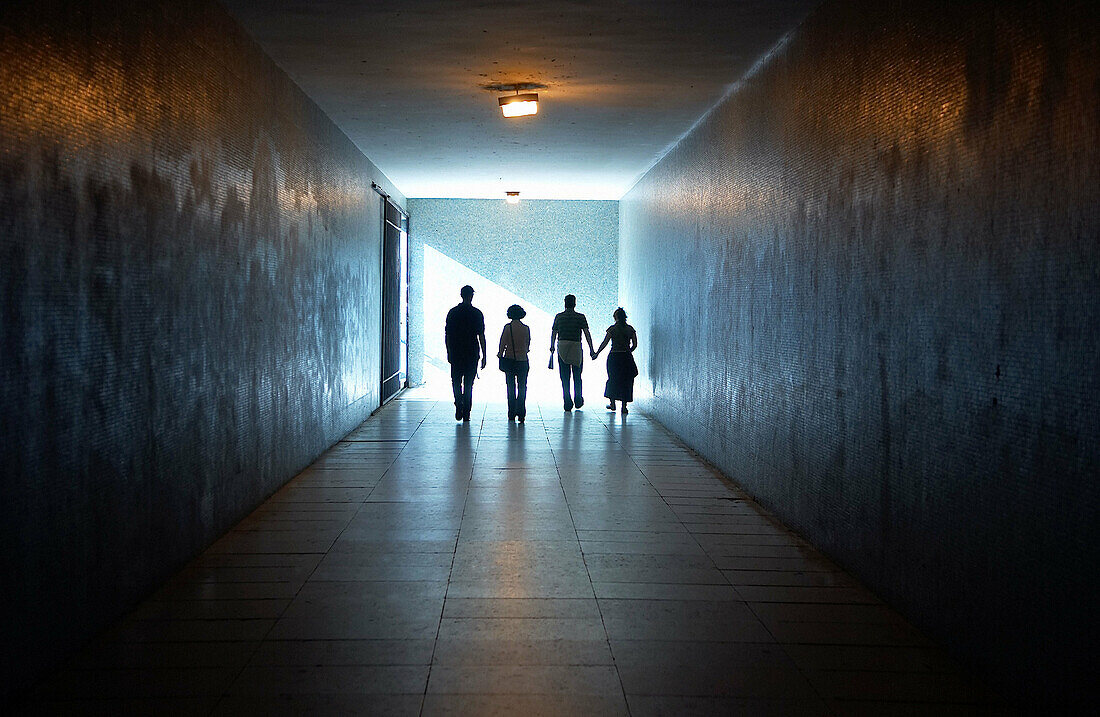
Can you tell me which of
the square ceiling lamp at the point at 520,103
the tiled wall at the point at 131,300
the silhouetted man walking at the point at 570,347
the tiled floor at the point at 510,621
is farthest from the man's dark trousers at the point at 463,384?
the tiled floor at the point at 510,621

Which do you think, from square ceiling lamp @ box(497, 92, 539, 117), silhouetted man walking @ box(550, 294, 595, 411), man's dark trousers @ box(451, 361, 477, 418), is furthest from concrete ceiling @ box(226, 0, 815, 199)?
man's dark trousers @ box(451, 361, 477, 418)

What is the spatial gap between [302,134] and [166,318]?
12.1ft

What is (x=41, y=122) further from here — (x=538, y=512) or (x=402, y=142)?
(x=402, y=142)

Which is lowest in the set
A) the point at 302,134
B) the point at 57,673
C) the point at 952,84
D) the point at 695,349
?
the point at 57,673

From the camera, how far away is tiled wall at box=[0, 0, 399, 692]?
343 centimetres

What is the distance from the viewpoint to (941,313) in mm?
4090

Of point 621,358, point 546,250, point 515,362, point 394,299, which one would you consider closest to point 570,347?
point 621,358

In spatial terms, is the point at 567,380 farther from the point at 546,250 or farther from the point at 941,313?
the point at 941,313

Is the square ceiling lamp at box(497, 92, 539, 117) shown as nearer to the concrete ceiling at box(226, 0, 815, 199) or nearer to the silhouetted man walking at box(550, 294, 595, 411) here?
the concrete ceiling at box(226, 0, 815, 199)

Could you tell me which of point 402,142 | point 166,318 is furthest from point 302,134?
point 166,318

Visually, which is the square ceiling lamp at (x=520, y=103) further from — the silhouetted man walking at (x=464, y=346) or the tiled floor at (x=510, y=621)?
the silhouetted man walking at (x=464, y=346)

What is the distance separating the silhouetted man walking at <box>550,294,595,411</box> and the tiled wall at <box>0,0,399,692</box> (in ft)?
18.2

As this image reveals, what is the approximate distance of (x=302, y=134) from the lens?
8.22m

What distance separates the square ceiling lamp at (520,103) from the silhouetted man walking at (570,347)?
5.03 meters
